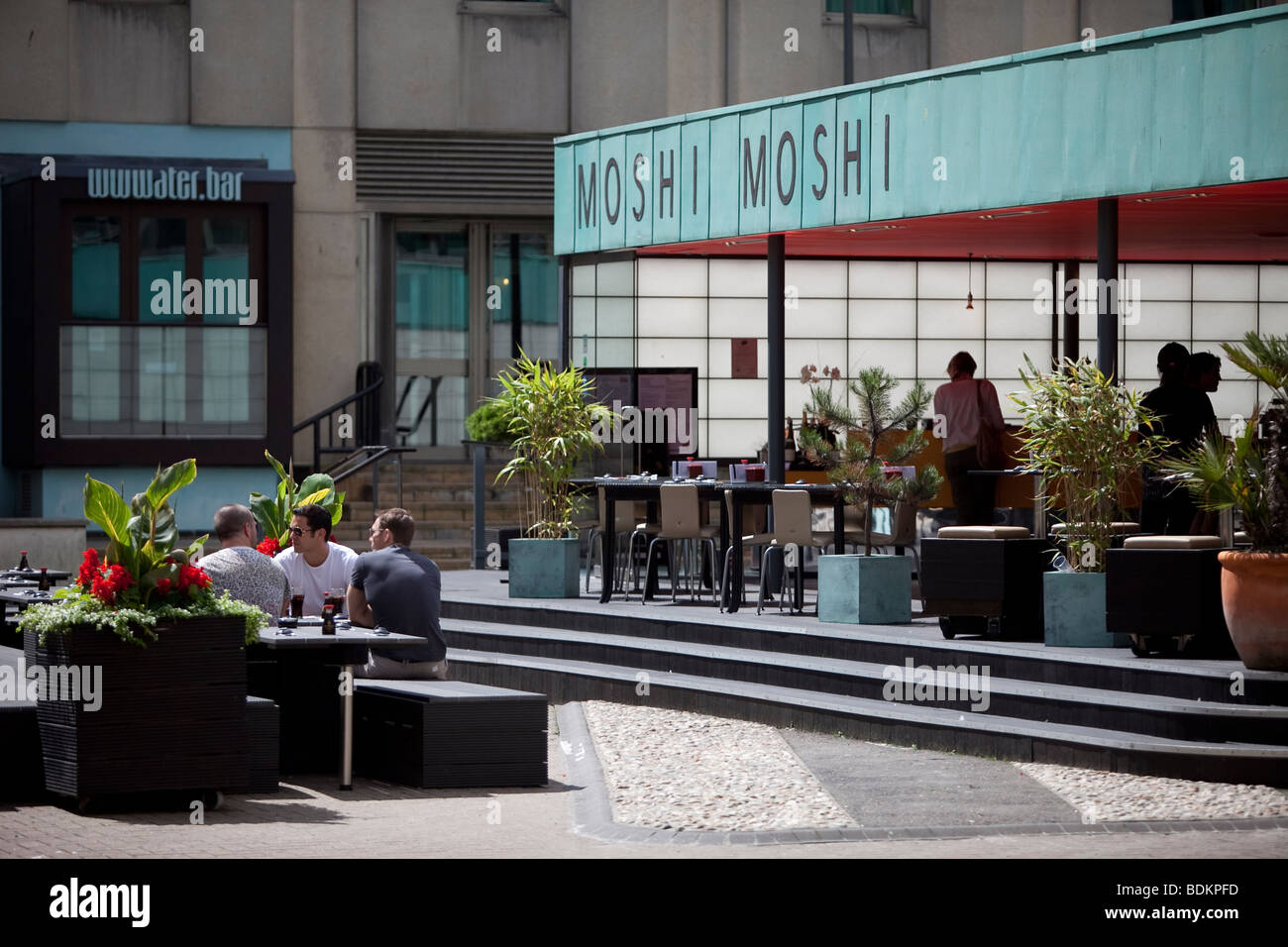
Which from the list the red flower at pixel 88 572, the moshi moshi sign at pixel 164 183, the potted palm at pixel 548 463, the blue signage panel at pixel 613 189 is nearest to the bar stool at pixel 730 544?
the potted palm at pixel 548 463

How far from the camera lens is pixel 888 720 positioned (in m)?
10.8

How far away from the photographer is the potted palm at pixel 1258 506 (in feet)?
32.1

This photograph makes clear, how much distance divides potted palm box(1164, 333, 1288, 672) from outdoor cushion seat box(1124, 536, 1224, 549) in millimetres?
418

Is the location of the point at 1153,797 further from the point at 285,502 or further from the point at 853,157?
the point at 853,157

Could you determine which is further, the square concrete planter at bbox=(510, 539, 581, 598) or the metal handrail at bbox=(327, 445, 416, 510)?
the metal handrail at bbox=(327, 445, 416, 510)

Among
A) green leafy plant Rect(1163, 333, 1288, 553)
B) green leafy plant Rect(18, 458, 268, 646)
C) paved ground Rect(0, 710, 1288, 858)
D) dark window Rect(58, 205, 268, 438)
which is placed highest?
dark window Rect(58, 205, 268, 438)

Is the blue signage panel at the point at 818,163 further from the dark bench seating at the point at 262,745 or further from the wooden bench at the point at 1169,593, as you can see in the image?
the dark bench seating at the point at 262,745

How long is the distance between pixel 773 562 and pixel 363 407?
8336 millimetres

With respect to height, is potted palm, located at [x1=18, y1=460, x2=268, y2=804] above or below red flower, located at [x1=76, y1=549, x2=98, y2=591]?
below

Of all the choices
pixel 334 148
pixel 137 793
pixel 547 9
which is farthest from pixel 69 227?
pixel 137 793

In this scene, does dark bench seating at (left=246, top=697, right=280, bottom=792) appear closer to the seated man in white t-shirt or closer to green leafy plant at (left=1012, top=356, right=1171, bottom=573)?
the seated man in white t-shirt

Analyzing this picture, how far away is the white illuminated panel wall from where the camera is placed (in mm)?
22453

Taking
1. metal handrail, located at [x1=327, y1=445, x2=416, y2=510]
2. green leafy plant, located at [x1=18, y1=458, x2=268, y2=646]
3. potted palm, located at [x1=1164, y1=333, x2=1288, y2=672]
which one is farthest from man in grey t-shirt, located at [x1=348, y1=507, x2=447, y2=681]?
A: metal handrail, located at [x1=327, y1=445, x2=416, y2=510]

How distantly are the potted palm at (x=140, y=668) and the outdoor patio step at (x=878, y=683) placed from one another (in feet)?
13.7
